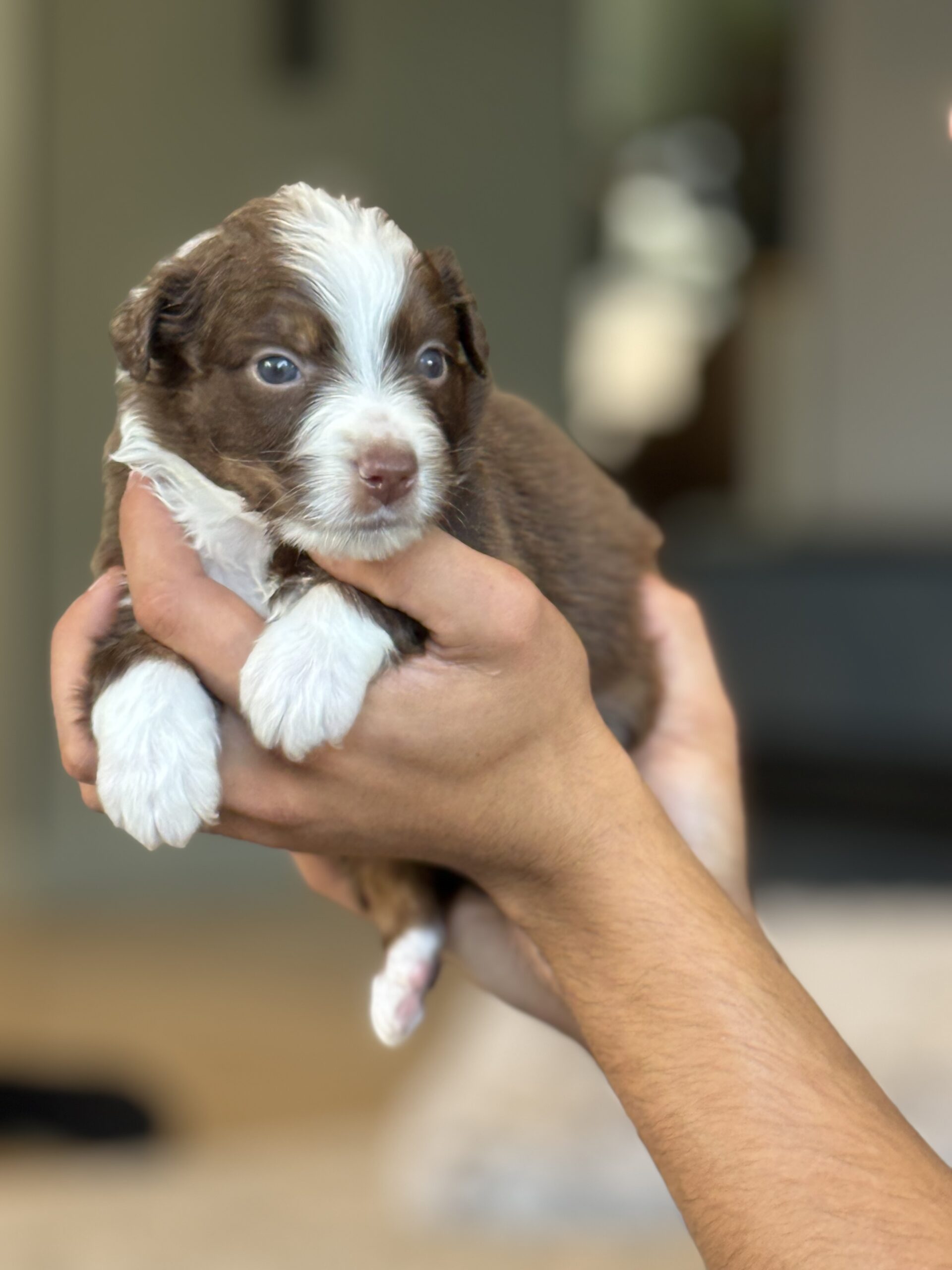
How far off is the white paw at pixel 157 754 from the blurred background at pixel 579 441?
342mm

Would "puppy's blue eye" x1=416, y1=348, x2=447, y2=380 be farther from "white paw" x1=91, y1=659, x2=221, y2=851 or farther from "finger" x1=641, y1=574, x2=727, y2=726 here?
"finger" x1=641, y1=574, x2=727, y2=726

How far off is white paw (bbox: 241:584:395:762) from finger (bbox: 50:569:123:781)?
0.17 metres

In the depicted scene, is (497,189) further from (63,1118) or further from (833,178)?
(833,178)

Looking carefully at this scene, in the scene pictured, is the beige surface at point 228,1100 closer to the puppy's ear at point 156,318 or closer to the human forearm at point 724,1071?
the human forearm at point 724,1071

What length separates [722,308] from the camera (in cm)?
756

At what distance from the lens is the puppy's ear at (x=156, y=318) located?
1189 millimetres

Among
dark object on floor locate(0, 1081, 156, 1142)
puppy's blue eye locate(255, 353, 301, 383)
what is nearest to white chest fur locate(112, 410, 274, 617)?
puppy's blue eye locate(255, 353, 301, 383)

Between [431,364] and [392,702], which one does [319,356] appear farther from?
[392,702]

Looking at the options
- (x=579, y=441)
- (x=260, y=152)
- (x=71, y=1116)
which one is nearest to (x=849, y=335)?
(x=260, y=152)

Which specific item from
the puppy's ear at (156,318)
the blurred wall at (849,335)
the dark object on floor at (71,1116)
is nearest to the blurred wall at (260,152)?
the puppy's ear at (156,318)

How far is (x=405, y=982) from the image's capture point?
1.71 m

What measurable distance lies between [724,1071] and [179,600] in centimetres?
58

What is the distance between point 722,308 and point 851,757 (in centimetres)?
343

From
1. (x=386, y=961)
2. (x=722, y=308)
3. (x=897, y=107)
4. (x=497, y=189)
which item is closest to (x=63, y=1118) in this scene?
(x=386, y=961)
